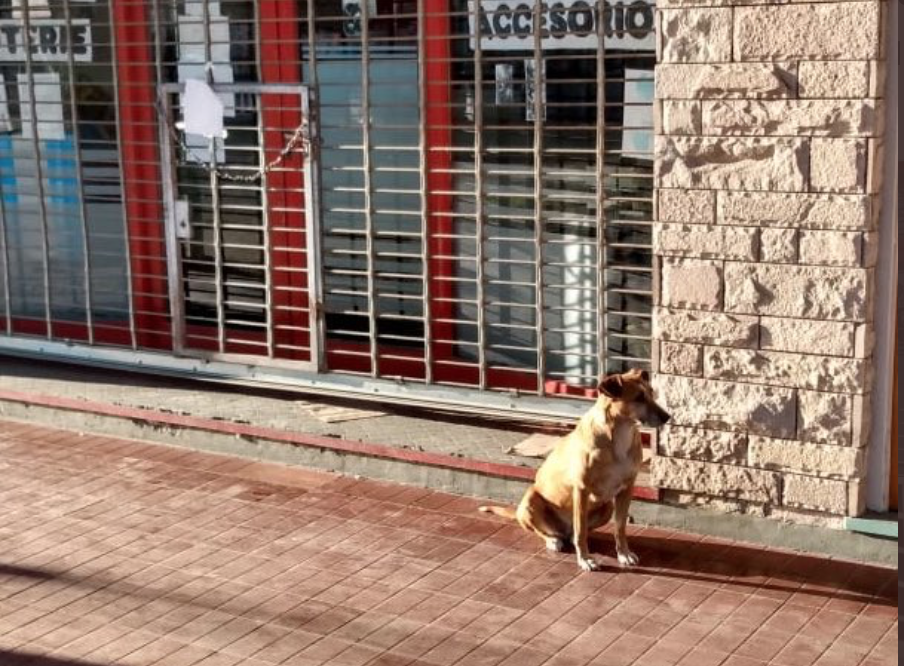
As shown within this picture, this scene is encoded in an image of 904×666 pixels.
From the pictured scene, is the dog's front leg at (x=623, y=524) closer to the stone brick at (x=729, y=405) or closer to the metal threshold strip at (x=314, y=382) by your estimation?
the stone brick at (x=729, y=405)

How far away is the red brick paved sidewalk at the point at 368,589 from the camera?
6.32m

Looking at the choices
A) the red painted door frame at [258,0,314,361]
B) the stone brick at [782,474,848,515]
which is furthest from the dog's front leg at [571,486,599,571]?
the red painted door frame at [258,0,314,361]

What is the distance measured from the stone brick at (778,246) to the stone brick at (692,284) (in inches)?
10.4

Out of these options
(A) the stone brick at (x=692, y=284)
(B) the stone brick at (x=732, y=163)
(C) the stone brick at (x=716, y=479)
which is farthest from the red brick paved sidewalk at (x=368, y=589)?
(B) the stone brick at (x=732, y=163)

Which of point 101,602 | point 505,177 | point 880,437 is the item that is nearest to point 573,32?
point 505,177

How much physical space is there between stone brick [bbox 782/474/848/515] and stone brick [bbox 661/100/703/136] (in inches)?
71.2

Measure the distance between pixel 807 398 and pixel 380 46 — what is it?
385cm

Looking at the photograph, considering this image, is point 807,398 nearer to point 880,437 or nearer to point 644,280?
point 880,437

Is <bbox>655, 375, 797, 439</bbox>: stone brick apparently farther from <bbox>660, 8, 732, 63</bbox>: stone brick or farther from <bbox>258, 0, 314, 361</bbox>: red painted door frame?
<bbox>258, 0, 314, 361</bbox>: red painted door frame

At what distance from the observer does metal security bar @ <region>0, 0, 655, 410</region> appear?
336 inches

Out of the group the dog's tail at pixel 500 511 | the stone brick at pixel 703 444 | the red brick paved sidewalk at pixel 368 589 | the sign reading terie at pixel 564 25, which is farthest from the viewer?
the sign reading terie at pixel 564 25

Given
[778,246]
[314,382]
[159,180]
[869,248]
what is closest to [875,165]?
[869,248]

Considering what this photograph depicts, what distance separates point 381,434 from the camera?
28.8 ft

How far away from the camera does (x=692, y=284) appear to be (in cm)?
745
